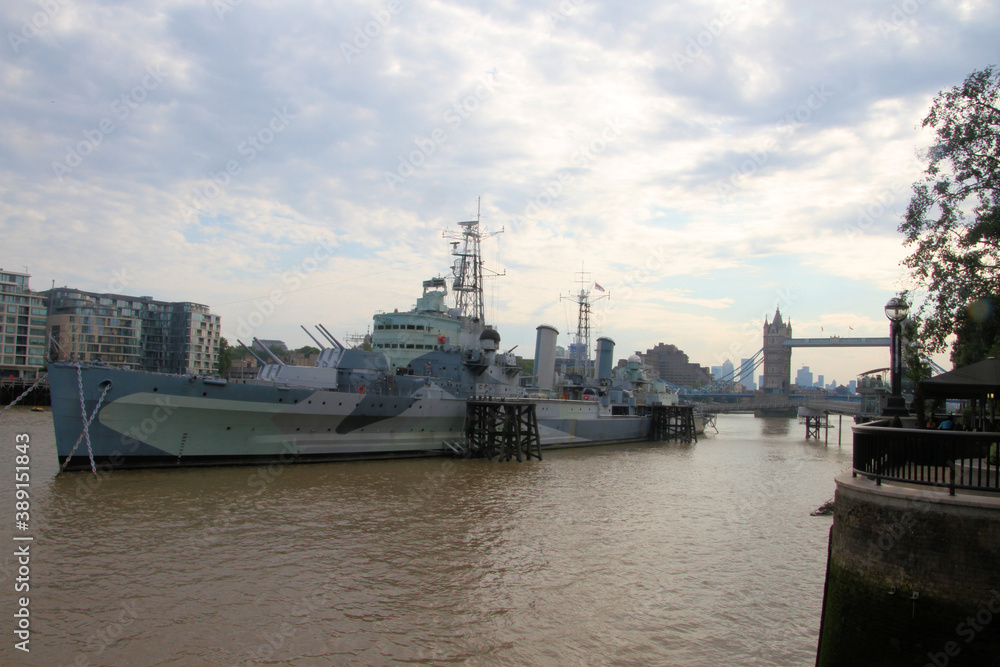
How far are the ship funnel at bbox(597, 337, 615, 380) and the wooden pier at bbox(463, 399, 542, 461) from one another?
22.5 metres

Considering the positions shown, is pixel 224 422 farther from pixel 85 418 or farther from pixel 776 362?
pixel 776 362

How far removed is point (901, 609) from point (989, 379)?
12.1 feet

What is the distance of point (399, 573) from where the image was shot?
10.4 meters

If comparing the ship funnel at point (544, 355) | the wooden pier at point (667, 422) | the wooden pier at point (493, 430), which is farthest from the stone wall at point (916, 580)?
the wooden pier at point (667, 422)

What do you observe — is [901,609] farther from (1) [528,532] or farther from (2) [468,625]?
(1) [528,532]

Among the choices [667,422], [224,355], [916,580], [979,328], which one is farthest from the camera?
[224,355]

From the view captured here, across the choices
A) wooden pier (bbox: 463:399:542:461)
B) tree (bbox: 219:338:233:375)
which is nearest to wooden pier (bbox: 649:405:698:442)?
wooden pier (bbox: 463:399:542:461)

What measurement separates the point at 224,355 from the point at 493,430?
65.3 m

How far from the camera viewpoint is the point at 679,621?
8.86 meters

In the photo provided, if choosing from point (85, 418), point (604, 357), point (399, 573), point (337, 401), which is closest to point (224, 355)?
point (604, 357)

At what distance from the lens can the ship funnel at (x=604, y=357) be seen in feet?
165

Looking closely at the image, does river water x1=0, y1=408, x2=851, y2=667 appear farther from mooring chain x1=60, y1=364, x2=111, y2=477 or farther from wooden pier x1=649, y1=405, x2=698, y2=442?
wooden pier x1=649, y1=405, x2=698, y2=442

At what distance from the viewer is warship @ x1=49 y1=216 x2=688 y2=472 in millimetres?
17719

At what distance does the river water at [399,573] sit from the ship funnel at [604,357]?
30997 mm
